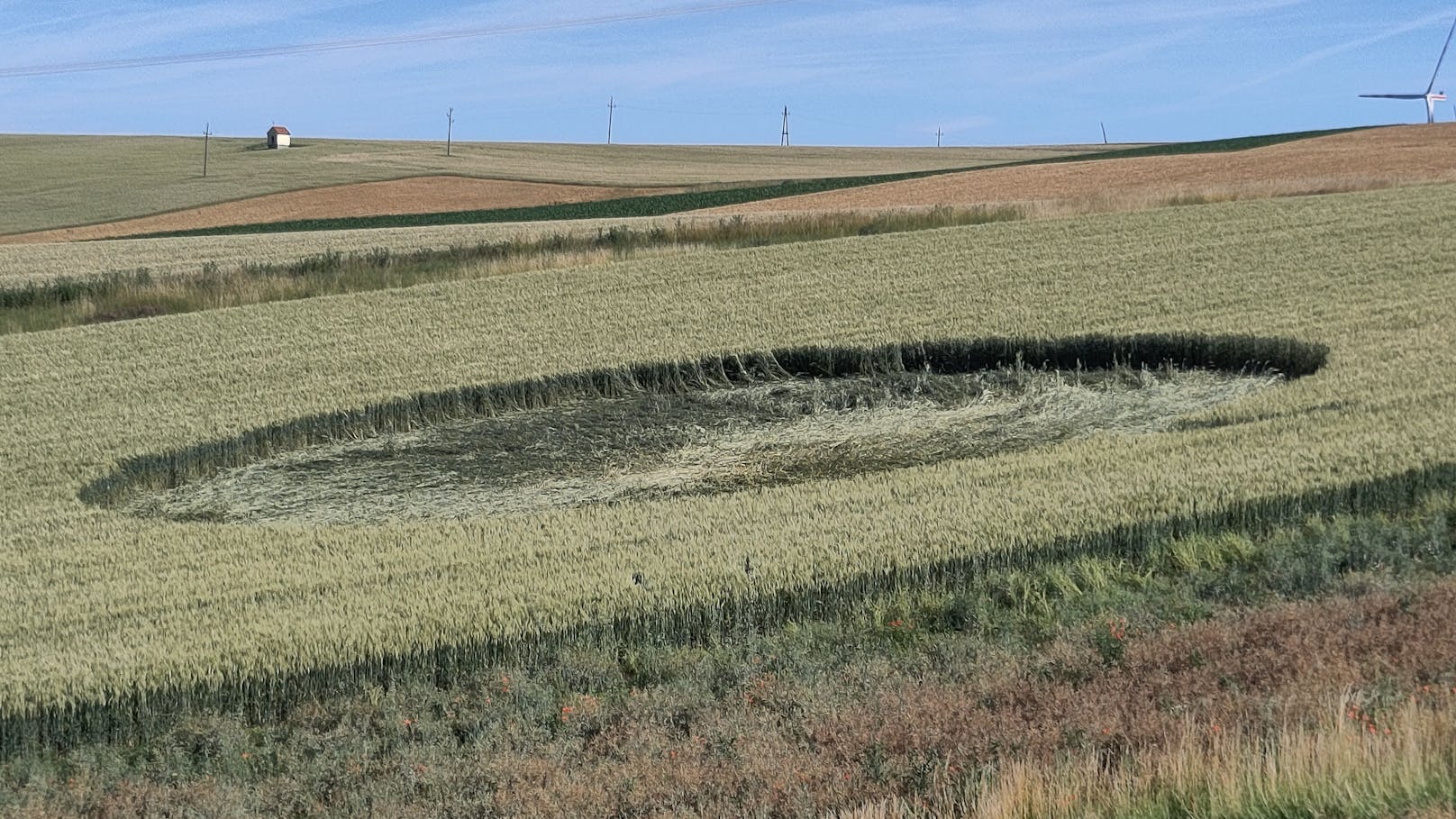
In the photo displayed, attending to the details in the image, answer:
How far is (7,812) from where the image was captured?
23.2 feet

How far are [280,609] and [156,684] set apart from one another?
1.49 metres

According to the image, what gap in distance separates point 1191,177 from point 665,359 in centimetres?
2771

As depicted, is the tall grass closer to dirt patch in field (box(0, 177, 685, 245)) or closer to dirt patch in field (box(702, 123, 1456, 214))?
dirt patch in field (box(702, 123, 1456, 214))

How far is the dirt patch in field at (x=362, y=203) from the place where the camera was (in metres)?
60.7

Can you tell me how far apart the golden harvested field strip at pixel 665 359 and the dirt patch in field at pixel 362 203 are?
3908 centimetres

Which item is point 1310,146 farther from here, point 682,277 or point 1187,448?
point 1187,448

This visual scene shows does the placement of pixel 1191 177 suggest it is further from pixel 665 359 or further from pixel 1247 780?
pixel 1247 780

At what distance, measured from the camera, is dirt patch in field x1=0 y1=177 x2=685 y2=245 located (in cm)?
6075

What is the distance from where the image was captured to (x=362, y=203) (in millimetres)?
65312

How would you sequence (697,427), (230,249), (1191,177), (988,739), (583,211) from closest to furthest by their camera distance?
1. (988,739)
2. (697,427)
3. (230,249)
4. (1191,177)
5. (583,211)

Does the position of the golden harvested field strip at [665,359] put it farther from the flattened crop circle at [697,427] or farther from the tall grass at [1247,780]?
the tall grass at [1247,780]

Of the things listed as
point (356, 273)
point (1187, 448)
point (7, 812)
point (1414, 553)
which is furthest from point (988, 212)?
point (7, 812)

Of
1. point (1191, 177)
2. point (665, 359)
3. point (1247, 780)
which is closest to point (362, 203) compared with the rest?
point (1191, 177)

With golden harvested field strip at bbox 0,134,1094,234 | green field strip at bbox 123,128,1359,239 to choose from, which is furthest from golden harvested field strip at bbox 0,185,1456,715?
golden harvested field strip at bbox 0,134,1094,234
